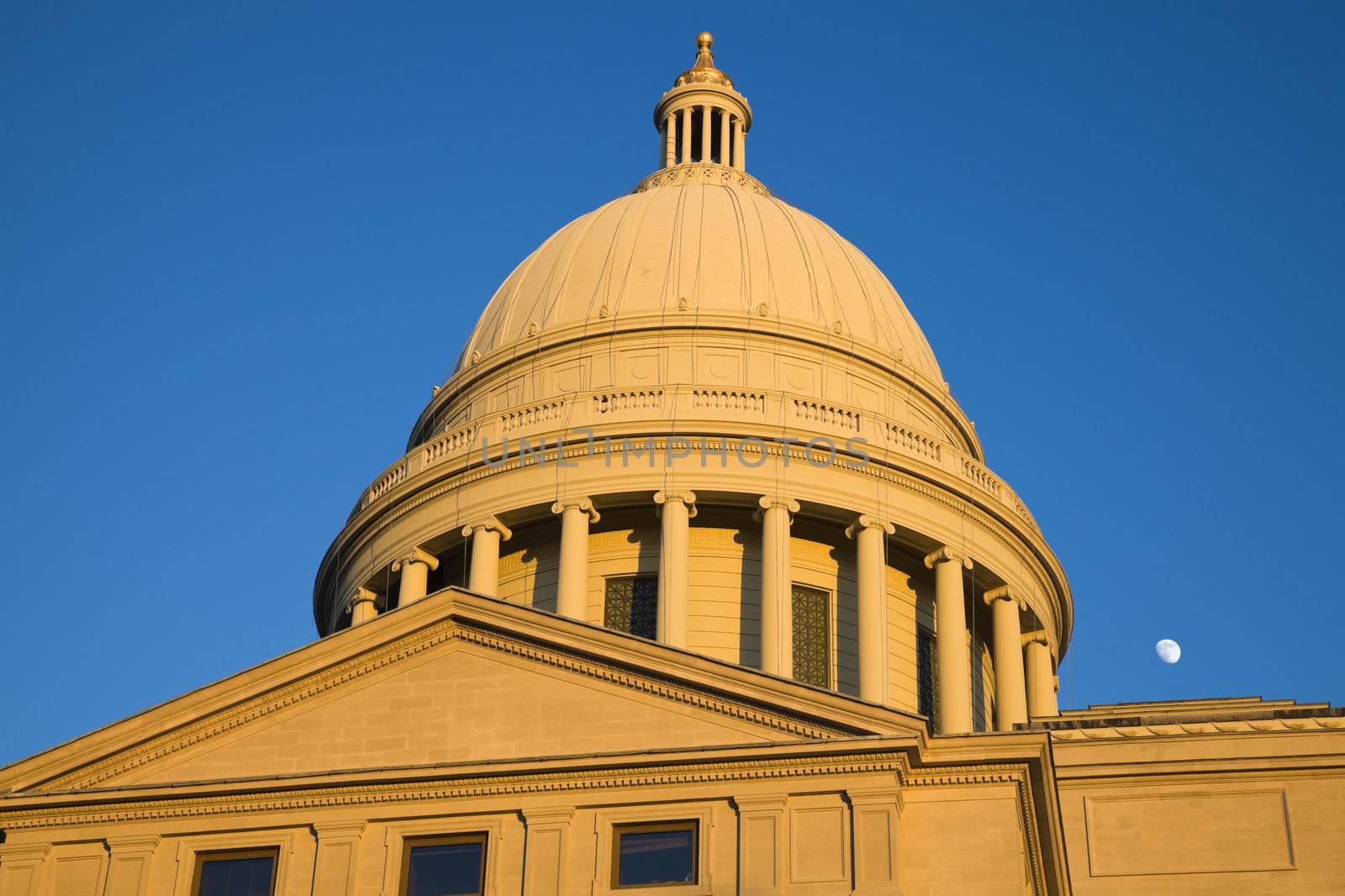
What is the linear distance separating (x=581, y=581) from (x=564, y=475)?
9.29 feet

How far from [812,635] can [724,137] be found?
20.4 meters

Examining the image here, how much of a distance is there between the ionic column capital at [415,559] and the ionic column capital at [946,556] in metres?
11.2

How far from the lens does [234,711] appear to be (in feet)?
115

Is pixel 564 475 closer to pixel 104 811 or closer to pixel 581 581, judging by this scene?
pixel 581 581

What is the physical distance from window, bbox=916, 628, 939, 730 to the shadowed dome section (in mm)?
7581

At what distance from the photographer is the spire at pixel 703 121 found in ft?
219

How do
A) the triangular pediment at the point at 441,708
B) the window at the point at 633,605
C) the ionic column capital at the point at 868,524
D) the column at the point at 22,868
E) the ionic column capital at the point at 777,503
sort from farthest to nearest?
the ionic column capital at the point at 868,524 < the ionic column capital at the point at 777,503 < the window at the point at 633,605 < the column at the point at 22,868 < the triangular pediment at the point at 441,708

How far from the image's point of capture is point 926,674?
5225 cm

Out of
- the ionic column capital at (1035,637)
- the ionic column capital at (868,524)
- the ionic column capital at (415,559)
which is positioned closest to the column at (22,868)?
the ionic column capital at (415,559)

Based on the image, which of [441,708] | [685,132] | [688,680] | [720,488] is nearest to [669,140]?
[685,132]

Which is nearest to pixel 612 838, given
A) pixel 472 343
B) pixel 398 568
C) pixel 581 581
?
pixel 581 581

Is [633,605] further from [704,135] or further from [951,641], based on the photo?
[704,135]

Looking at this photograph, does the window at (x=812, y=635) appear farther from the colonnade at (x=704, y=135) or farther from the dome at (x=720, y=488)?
the colonnade at (x=704, y=135)

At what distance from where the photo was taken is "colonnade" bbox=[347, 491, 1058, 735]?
4944cm
